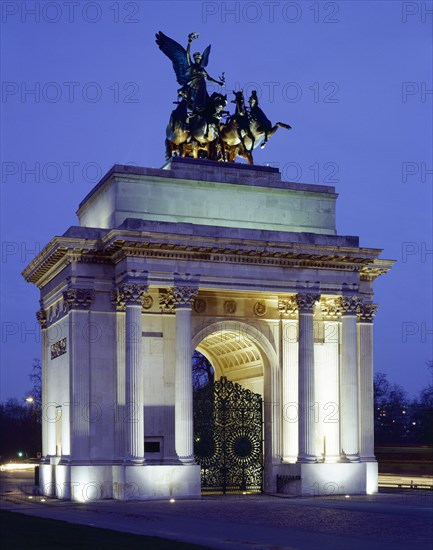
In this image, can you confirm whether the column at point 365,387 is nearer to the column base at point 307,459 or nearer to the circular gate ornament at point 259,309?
the column base at point 307,459

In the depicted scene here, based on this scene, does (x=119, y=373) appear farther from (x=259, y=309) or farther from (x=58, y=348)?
(x=259, y=309)

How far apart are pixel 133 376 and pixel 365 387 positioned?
12.0m

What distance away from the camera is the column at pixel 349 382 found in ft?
171

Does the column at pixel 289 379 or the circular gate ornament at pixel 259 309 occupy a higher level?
the circular gate ornament at pixel 259 309

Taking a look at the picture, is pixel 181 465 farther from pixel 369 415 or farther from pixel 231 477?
pixel 369 415

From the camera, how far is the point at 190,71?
5466 cm

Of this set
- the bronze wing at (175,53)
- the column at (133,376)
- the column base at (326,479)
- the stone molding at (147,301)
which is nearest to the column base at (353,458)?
the column base at (326,479)

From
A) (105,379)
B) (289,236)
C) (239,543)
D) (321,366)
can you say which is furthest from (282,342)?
(239,543)

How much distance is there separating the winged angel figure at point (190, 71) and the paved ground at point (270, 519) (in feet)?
60.6

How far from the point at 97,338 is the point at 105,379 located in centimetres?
182

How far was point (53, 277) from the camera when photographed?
53406 mm

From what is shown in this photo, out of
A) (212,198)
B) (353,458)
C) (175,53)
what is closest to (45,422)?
(212,198)

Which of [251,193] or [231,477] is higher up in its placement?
[251,193]

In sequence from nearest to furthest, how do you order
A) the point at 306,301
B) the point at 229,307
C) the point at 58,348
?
1. the point at 306,301
2. the point at 58,348
3. the point at 229,307
